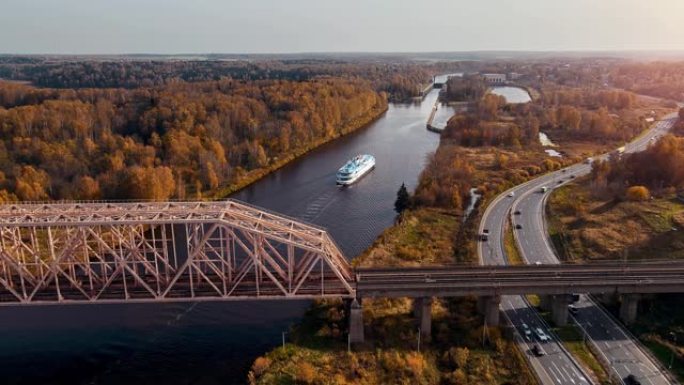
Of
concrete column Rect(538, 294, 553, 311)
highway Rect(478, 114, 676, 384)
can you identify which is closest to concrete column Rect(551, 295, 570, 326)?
highway Rect(478, 114, 676, 384)

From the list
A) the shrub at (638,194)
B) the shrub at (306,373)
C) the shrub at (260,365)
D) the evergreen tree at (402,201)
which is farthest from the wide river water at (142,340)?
the shrub at (638,194)

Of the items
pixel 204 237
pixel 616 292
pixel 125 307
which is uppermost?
pixel 204 237

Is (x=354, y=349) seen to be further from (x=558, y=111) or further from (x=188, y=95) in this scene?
(x=558, y=111)

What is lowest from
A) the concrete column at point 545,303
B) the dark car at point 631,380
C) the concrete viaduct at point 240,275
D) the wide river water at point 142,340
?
the wide river water at point 142,340

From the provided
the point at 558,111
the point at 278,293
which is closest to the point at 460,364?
the point at 278,293

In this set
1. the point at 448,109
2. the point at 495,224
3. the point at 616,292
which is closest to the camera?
the point at 616,292

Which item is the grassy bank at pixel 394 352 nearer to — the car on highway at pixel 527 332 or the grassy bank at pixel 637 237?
the car on highway at pixel 527 332

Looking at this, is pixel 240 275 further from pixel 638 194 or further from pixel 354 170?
pixel 638 194
